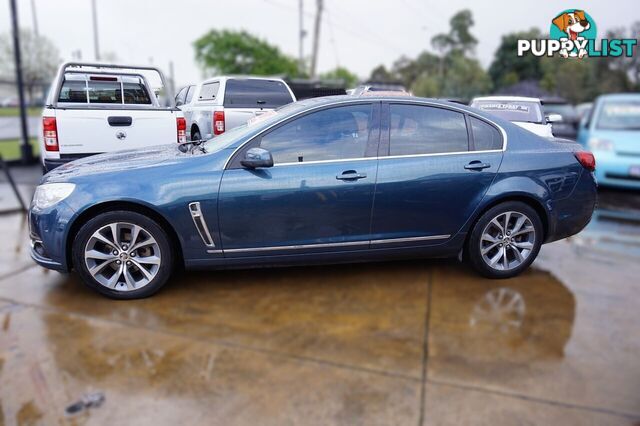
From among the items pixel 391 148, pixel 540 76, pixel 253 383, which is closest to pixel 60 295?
pixel 253 383

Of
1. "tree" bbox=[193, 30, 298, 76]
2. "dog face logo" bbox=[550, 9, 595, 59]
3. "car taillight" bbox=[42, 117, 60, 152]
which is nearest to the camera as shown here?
"car taillight" bbox=[42, 117, 60, 152]

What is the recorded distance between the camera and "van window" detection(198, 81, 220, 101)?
8.80m

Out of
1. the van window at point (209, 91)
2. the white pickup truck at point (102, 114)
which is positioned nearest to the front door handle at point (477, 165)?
the white pickup truck at point (102, 114)

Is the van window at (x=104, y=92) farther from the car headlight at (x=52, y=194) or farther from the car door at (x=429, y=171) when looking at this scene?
the car door at (x=429, y=171)

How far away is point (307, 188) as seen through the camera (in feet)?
12.5

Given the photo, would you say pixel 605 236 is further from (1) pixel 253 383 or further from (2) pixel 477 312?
(1) pixel 253 383

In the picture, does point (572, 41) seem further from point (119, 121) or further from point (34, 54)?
point (34, 54)

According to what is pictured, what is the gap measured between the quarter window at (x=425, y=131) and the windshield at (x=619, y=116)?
21.2 ft

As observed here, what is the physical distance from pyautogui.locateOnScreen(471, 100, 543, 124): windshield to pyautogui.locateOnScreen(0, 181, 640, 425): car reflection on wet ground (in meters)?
4.91

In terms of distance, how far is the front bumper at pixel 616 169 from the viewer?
8.18 meters

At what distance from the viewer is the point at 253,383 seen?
2.79 metres

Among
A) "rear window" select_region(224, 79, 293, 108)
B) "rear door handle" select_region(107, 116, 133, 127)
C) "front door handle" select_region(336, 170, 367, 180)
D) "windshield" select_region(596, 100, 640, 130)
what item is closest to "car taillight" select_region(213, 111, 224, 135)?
"rear window" select_region(224, 79, 293, 108)

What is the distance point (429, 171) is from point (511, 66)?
2713 inches

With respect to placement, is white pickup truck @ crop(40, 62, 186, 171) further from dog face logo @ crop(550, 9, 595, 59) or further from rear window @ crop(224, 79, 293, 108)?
dog face logo @ crop(550, 9, 595, 59)
